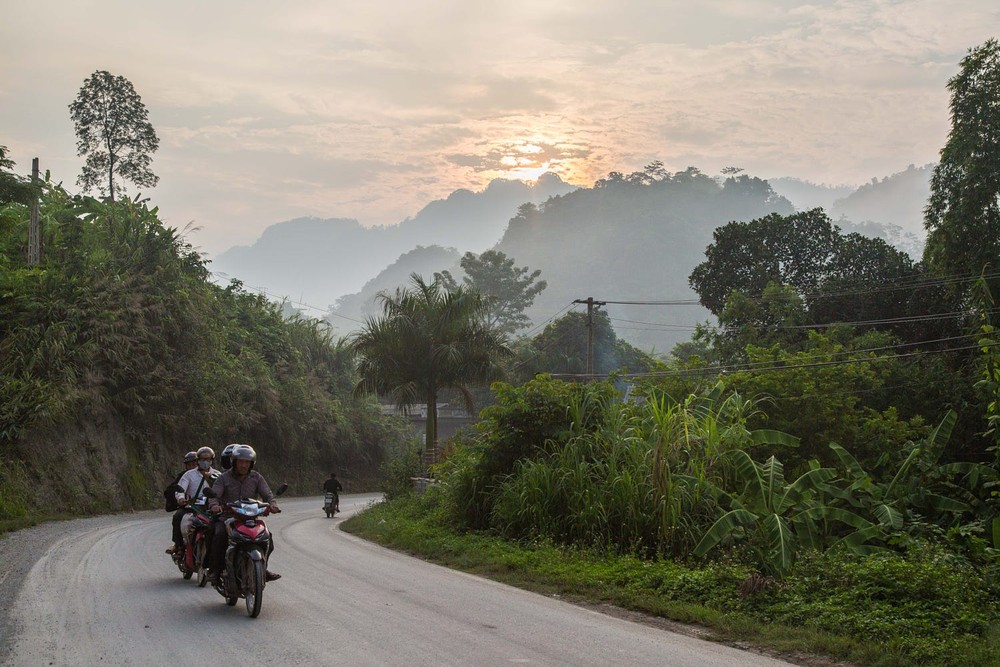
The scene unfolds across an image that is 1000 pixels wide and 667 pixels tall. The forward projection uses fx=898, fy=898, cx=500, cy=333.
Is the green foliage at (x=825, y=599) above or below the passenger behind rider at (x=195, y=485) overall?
below

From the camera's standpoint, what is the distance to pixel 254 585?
30.1ft

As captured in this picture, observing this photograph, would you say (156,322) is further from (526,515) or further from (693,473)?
(693,473)

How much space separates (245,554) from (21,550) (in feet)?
29.6

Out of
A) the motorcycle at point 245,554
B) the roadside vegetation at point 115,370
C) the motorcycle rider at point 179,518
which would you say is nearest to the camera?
the motorcycle at point 245,554

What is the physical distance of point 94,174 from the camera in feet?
150

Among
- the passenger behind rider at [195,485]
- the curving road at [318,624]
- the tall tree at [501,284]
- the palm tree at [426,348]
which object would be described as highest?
the tall tree at [501,284]

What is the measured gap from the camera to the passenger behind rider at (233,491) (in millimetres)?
10102

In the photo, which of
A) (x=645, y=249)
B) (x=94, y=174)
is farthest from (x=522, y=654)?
(x=645, y=249)

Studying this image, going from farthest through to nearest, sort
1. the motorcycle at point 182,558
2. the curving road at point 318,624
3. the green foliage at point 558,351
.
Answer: the green foliage at point 558,351 < the motorcycle at point 182,558 < the curving road at point 318,624

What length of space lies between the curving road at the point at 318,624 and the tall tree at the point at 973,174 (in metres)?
24.0

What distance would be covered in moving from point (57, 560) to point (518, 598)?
807cm

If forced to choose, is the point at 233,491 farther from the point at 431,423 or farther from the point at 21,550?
the point at 431,423

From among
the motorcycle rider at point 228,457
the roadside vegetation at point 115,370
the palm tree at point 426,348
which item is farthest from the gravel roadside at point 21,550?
the palm tree at point 426,348

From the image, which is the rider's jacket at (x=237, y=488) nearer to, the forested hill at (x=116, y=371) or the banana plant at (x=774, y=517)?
the banana plant at (x=774, y=517)
